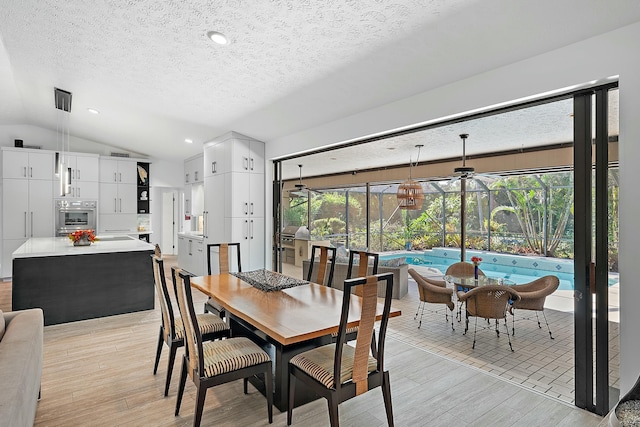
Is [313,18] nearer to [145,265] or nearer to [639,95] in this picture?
[639,95]

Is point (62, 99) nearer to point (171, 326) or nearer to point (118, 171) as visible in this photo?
point (118, 171)

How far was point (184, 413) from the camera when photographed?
2336mm

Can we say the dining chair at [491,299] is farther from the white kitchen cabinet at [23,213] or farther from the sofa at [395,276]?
the white kitchen cabinet at [23,213]

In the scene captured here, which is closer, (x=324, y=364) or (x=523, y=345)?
(x=324, y=364)

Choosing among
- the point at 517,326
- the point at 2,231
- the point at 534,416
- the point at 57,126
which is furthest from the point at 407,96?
the point at 2,231

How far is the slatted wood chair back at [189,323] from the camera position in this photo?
79.2 inches

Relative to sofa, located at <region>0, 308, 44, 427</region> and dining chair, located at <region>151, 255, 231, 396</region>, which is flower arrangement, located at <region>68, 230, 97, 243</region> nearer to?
sofa, located at <region>0, 308, 44, 427</region>

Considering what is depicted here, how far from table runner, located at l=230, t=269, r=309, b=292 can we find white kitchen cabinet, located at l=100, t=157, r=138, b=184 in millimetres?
6148

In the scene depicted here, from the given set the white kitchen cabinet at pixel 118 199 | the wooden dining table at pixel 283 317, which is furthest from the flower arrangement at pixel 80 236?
the white kitchen cabinet at pixel 118 199

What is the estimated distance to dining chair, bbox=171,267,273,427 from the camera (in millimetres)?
2020

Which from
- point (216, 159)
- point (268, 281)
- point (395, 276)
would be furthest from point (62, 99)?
point (395, 276)

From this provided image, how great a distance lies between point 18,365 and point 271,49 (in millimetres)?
2779

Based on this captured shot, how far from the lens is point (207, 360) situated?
2.13m

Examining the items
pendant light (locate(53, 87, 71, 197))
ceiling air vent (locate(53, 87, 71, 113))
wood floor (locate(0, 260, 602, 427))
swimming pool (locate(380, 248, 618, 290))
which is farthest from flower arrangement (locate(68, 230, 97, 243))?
swimming pool (locate(380, 248, 618, 290))
